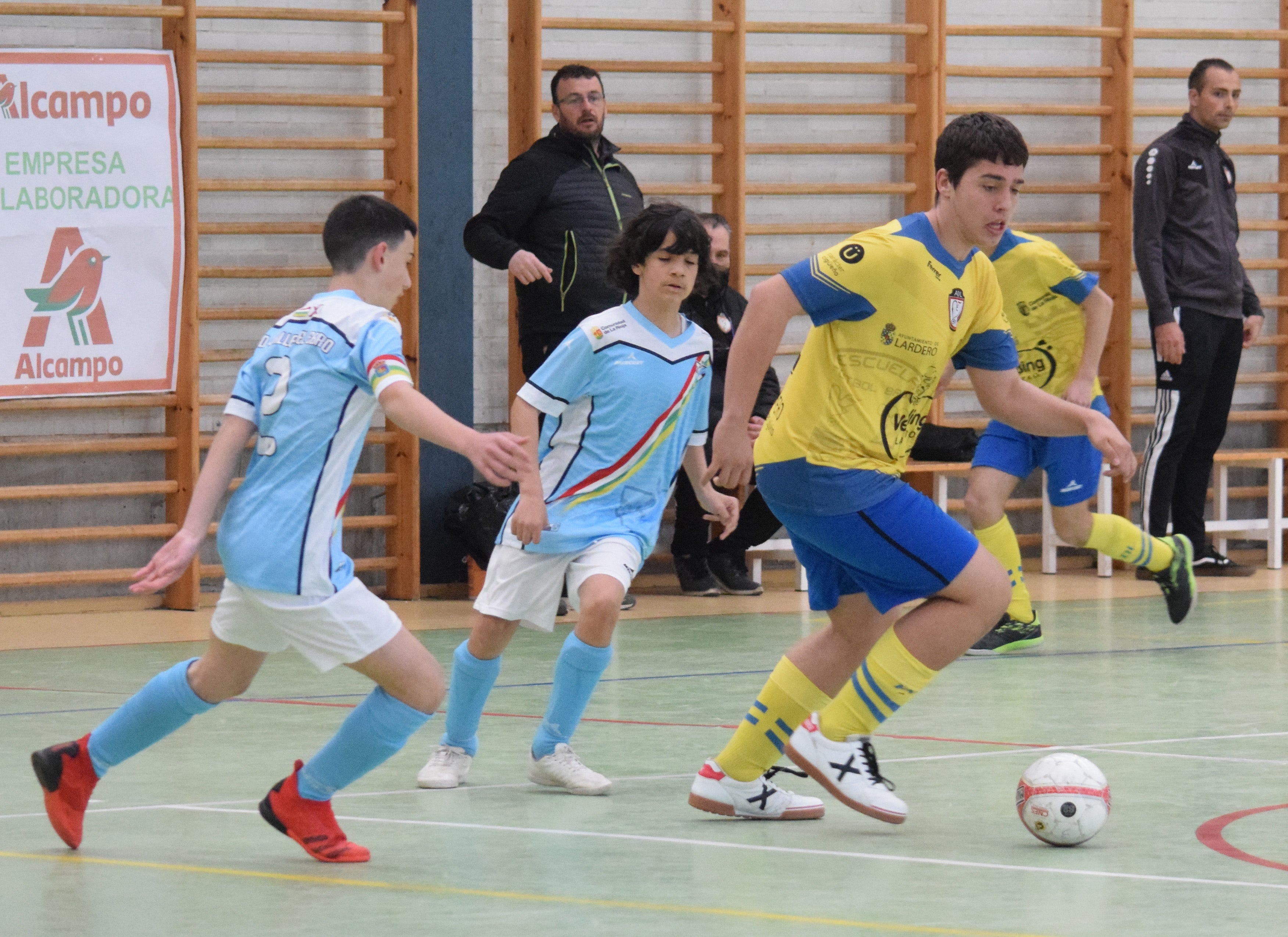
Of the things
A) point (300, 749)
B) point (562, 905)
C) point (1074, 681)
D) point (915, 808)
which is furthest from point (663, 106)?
point (562, 905)

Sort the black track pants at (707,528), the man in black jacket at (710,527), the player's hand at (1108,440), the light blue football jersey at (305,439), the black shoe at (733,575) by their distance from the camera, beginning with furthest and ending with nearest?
the black shoe at (733,575) → the black track pants at (707,528) → the man in black jacket at (710,527) → the player's hand at (1108,440) → the light blue football jersey at (305,439)

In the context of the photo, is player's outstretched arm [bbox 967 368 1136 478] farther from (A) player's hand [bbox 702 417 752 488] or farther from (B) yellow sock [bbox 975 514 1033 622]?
(B) yellow sock [bbox 975 514 1033 622]

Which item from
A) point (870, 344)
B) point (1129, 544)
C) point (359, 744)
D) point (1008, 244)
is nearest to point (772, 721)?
point (870, 344)

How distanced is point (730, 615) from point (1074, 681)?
7.39 feet

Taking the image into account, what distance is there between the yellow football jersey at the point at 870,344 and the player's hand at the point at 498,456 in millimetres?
892

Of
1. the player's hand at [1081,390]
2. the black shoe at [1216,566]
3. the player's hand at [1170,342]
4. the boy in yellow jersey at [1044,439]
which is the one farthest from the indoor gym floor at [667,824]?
the black shoe at [1216,566]

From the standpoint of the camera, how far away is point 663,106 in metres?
9.83

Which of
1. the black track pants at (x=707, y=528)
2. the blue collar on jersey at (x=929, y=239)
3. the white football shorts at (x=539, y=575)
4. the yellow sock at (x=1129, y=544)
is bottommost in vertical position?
the black track pants at (x=707, y=528)

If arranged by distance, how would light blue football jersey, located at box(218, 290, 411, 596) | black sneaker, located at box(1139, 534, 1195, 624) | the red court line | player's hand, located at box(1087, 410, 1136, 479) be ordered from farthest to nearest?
black sneaker, located at box(1139, 534, 1195, 624) < player's hand, located at box(1087, 410, 1136, 479) < the red court line < light blue football jersey, located at box(218, 290, 411, 596)

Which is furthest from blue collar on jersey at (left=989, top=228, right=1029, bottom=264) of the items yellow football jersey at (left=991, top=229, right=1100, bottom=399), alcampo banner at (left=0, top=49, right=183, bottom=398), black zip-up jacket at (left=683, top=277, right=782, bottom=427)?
alcampo banner at (left=0, top=49, right=183, bottom=398)

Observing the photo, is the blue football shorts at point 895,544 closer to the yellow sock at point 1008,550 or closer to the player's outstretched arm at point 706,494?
the player's outstretched arm at point 706,494

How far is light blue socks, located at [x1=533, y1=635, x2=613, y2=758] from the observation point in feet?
16.0

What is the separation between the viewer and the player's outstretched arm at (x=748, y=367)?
427cm

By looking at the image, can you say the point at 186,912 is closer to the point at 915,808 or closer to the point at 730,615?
the point at 915,808
